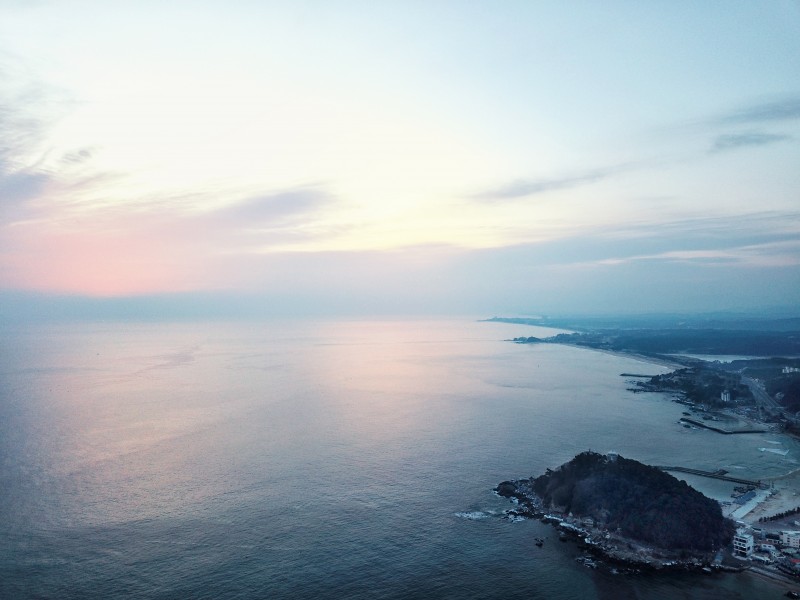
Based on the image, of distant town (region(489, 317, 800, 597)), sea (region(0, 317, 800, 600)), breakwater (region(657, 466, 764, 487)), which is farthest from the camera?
breakwater (region(657, 466, 764, 487))

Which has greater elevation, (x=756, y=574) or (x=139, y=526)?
(x=139, y=526)

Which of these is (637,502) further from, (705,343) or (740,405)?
(705,343)

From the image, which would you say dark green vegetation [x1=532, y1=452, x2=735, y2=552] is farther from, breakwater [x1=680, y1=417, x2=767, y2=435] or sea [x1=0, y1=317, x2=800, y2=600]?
breakwater [x1=680, y1=417, x2=767, y2=435]

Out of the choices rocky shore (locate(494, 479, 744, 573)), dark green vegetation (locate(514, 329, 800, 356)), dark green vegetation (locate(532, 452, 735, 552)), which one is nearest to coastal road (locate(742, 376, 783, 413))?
dark green vegetation (locate(514, 329, 800, 356))

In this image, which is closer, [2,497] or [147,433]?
[2,497]

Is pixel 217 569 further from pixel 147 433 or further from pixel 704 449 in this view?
pixel 704 449

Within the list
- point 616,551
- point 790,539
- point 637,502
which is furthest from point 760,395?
point 616,551

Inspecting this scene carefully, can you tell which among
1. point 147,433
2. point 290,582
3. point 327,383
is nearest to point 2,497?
point 147,433
